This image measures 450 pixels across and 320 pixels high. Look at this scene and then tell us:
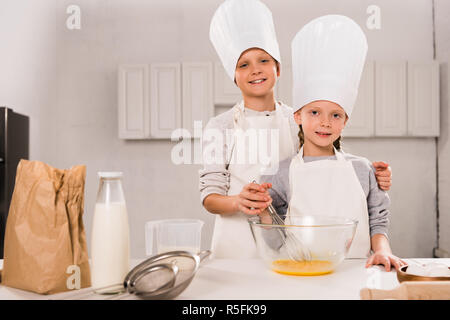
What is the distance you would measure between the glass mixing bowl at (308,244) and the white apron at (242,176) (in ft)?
1.10

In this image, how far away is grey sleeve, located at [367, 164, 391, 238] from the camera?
76 centimetres

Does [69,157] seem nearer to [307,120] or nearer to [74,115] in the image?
[74,115]

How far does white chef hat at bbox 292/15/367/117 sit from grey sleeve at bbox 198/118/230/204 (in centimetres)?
21

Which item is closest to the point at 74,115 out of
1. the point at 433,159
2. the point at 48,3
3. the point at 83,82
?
the point at 83,82

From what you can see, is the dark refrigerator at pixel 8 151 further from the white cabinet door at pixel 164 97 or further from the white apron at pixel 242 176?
the white apron at pixel 242 176

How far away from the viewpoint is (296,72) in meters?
0.87

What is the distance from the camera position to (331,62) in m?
0.81

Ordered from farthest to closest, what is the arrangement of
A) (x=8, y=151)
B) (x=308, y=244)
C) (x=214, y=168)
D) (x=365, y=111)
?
(x=8, y=151) → (x=365, y=111) → (x=214, y=168) → (x=308, y=244)

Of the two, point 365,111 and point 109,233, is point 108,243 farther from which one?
point 365,111

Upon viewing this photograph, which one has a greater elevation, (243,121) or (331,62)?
(331,62)

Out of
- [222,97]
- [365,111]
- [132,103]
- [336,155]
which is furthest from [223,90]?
[336,155]

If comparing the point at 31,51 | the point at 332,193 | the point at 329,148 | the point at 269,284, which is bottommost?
the point at 269,284

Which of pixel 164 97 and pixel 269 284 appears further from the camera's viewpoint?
pixel 164 97

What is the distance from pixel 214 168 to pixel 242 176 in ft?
0.26
